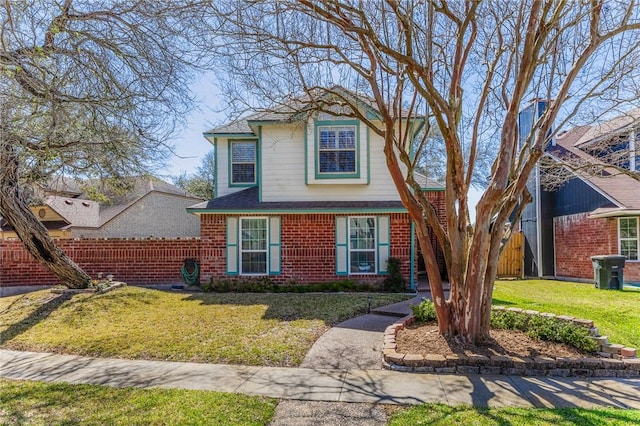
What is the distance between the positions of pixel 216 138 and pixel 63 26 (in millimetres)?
6801

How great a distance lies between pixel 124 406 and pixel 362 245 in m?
8.60

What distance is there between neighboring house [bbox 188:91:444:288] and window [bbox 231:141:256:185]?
34.0 inches

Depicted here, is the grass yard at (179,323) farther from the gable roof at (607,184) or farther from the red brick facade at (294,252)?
the gable roof at (607,184)

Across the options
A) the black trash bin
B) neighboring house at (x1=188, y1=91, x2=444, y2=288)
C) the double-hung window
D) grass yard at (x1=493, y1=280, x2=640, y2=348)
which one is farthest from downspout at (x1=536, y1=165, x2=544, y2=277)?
the double-hung window

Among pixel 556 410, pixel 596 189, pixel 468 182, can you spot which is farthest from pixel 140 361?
pixel 596 189

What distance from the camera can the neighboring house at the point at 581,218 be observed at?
518 inches

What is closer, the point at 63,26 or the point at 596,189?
the point at 63,26

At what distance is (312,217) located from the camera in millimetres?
11734

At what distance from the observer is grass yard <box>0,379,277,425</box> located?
3.61 meters

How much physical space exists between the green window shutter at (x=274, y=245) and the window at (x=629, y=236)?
40.0 feet

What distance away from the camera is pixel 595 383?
448 centimetres

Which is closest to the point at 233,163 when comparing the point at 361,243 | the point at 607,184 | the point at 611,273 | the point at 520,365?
the point at 361,243

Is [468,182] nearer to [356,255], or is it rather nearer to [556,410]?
[556,410]

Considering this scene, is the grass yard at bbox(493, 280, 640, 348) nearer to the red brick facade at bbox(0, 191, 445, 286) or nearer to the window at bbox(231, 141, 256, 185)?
the red brick facade at bbox(0, 191, 445, 286)
